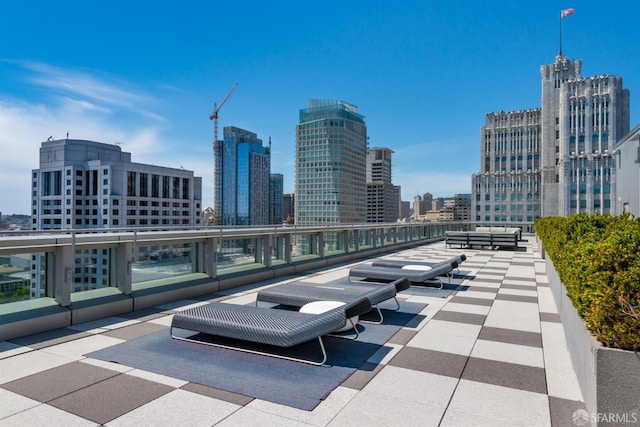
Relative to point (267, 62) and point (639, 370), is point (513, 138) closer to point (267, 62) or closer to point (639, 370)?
point (267, 62)

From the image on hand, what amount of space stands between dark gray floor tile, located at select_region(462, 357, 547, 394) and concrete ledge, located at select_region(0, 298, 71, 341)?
15.9 feet

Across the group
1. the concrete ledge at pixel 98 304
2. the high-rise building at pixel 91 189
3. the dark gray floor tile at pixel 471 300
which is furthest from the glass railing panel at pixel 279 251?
the high-rise building at pixel 91 189

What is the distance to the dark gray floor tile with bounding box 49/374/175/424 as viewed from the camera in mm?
2791

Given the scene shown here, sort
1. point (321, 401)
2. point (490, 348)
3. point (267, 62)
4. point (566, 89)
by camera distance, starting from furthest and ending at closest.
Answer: point (566, 89) < point (267, 62) < point (490, 348) < point (321, 401)

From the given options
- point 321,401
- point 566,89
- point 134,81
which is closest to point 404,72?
point 134,81

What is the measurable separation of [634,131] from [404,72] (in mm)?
16872

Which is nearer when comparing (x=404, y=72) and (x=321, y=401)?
(x=321, y=401)

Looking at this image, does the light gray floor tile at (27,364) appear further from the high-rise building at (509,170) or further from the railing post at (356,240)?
the high-rise building at (509,170)

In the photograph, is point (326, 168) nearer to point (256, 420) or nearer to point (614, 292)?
point (256, 420)

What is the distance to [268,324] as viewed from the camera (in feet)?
12.9

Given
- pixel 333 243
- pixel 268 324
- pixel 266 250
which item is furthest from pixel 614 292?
pixel 333 243

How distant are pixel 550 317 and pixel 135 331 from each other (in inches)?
229

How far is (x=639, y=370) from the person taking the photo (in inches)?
92.2

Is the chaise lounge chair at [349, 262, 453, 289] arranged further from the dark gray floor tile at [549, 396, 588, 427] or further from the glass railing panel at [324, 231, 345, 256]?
the dark gray floor tile at [549, 396, 588, 427]
